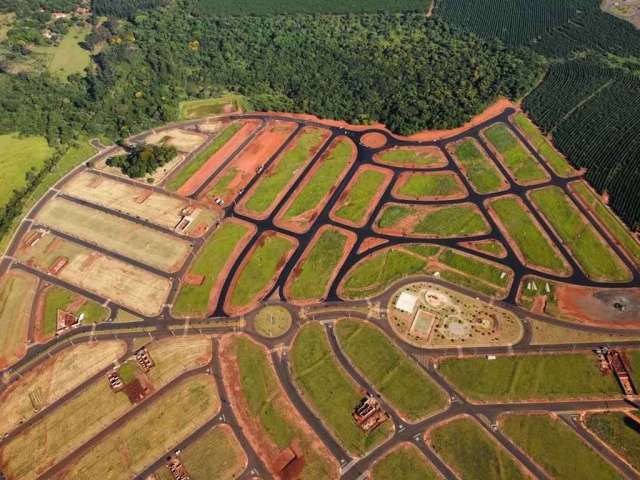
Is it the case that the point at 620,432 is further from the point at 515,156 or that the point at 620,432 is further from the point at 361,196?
the point at 515,156

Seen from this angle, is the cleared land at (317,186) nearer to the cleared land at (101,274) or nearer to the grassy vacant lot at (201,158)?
the grassy vacant lot at (201,158)

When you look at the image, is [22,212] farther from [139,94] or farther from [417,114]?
[417,114]

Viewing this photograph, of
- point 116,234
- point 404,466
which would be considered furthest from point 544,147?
point 116,234

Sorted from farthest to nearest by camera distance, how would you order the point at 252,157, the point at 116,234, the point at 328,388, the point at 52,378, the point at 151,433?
1. the point at 252,157
2. the point at 116,234
3. the point at 52,378
4. the point at 328,388
5. the point at 151,433

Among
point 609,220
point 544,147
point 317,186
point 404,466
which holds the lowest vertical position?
point 404,466

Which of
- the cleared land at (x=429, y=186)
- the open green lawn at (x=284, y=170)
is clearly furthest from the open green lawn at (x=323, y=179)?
the cleared land at (x=429, y=186)

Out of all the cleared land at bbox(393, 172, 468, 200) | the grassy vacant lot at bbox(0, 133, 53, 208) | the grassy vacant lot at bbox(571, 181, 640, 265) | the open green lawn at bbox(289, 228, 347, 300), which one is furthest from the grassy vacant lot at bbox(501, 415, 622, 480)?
the grassy vacant lot at bbox(0, 133, 53, 208)

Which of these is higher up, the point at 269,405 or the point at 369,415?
the point at 369,415
